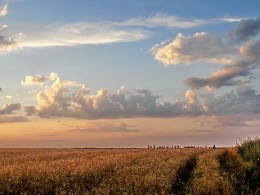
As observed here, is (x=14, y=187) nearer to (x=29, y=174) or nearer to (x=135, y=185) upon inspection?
(x=29, y=174)

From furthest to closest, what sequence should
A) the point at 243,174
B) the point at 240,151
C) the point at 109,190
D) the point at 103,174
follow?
the point at 240,151, the point at 103,174, the point at 243,174, the point at 109,190

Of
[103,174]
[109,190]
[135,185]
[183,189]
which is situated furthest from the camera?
[103,174]

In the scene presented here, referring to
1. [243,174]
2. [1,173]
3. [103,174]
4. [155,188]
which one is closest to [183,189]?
[155,188]

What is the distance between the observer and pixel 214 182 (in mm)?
17516

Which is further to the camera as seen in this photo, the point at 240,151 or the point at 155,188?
the point at 240,151

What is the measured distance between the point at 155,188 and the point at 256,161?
8455 mm

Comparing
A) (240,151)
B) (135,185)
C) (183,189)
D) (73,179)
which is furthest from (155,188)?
(240,151)

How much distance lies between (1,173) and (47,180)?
292 centimetres

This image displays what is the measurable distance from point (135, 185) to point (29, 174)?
5.67m

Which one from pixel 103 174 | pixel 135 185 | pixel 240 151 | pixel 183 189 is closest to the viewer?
pixel 135 185

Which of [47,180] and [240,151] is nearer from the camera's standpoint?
[47,180]

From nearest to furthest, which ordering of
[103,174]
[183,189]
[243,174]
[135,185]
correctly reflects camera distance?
[135,185] → [183,189] → [243,174] → [103,174]

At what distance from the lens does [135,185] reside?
18203 mm

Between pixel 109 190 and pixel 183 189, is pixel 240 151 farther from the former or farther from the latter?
pixel 109 190
